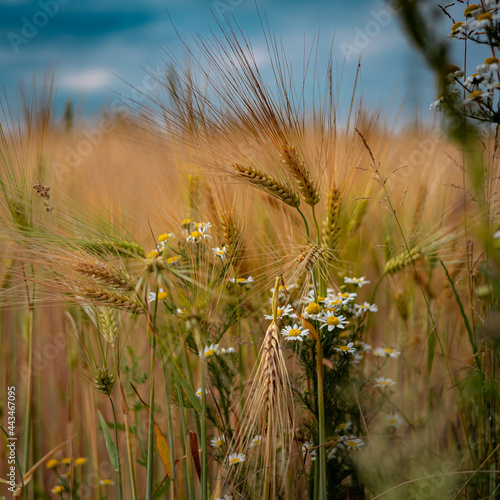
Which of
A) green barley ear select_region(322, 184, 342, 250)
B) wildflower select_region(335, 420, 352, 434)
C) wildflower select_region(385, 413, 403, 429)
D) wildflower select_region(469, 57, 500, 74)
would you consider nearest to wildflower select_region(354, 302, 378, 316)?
green barley ear select_region(322, 184, 342, 250)

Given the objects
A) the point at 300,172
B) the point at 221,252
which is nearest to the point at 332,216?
the point at 300,172

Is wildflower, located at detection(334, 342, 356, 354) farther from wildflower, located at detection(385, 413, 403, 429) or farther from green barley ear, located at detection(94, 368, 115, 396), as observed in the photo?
green barley ear, located at detection(94, 368, 115, 396)

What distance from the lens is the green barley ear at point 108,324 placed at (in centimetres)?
96

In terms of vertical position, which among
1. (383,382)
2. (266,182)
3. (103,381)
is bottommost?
(383,382)

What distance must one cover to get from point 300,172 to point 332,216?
0.76ft

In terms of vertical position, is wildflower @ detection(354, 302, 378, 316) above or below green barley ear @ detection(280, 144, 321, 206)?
below

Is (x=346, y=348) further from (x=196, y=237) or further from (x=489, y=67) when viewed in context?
(x=489, y=67)

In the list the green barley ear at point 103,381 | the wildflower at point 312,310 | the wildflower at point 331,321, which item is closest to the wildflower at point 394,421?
the wildflower at point 331,321

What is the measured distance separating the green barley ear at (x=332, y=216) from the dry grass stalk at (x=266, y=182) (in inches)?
7.6

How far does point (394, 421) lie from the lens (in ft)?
4.52

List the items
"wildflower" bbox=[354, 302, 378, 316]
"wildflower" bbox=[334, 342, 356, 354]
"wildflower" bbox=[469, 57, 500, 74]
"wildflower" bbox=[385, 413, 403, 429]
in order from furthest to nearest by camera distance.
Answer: "wildflower" bbox=[385, 413, 403, 429], "wildflower" bbox=[354, 302, 378, 316], "wildflower" bbox=[334, 342, 356, 354], "wildflower" bbox=[469, 57, 500, 74]

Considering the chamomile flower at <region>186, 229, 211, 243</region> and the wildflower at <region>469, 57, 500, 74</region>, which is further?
the chamomile flower at <region>186, 229, 211, 243</region>

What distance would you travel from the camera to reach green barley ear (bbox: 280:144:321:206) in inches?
39.6

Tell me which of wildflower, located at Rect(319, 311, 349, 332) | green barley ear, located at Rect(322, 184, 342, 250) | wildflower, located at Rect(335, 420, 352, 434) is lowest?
wildflower, located at Rect(335, 420, 352, 434)
